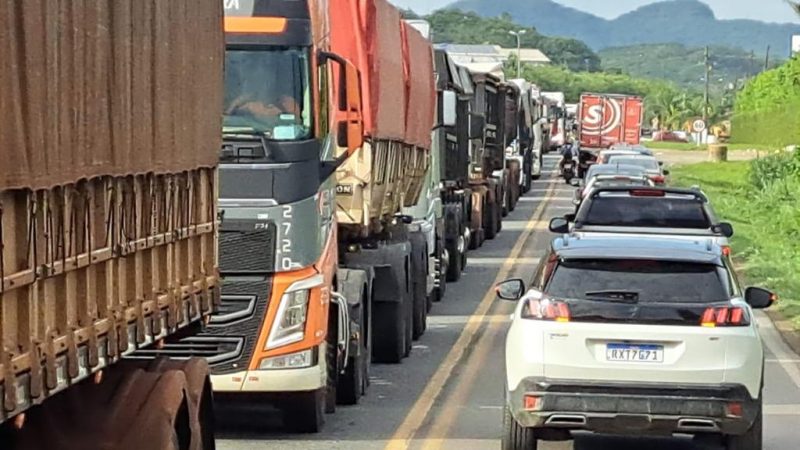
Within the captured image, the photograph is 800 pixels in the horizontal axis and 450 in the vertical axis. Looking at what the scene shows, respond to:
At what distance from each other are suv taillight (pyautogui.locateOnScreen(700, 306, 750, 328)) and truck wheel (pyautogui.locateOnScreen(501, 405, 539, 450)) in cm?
141

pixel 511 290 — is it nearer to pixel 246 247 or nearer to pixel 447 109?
pixel 246 247

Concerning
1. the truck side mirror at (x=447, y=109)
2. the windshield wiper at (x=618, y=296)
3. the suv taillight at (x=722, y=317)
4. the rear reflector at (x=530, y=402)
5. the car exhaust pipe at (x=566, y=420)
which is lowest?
the car exhaust pipe at (x=566, y=420)

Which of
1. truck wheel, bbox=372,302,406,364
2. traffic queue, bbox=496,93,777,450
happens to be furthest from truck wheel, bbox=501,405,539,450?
truck wheel, bbox=372,302,406,364

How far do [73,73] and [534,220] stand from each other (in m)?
37.0

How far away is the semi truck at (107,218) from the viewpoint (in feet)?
19.3

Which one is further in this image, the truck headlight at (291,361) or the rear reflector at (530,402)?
the truck headlight at (291,361)

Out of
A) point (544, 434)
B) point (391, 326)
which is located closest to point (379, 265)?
point (391, 326)

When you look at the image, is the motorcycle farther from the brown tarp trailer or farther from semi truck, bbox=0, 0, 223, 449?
the brown tarp trailer

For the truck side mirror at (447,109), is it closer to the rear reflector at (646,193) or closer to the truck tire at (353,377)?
the rear reflector at (646,193)

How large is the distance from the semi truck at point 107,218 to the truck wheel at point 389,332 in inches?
292

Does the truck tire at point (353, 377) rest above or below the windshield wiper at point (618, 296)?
below

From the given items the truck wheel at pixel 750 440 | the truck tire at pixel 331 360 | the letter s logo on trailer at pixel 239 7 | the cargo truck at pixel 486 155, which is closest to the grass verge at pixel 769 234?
the cargo truck at pixel 486 155

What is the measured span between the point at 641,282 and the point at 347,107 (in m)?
2.93

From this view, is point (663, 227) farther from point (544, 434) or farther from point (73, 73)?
point (73, 73)
